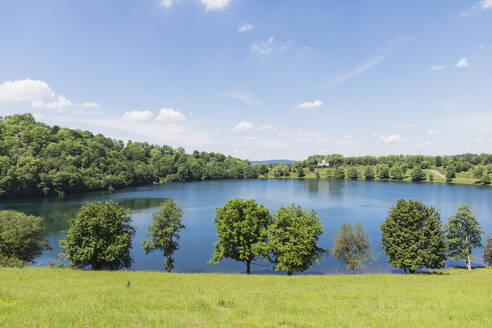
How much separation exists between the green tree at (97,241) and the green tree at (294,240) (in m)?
18.3

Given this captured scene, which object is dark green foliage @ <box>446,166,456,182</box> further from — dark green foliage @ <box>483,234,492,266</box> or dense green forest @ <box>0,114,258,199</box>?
dense green forest @ <box>0,114,258,199</box>

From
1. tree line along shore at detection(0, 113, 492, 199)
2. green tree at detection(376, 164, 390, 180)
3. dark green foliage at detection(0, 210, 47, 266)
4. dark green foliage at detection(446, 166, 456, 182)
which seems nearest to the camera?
dark green foliage at detection(0, 210, 47, 266)

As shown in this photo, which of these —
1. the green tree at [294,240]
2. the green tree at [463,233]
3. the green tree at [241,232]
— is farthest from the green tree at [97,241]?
the green tree at [463,233]

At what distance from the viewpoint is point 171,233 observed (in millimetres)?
33625

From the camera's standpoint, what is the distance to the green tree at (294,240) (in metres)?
30.0

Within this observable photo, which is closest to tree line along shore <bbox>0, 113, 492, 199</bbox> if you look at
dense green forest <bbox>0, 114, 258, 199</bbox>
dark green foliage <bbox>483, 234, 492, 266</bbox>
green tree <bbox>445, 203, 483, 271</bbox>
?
dense green forest <bbox>0, 114, 258, 199</bbox>

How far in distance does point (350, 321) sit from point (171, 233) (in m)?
28.4

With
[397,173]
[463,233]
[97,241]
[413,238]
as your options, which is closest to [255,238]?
[97,241]

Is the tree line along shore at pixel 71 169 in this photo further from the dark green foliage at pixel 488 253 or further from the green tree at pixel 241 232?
the dark green foliage at pixel 488 253

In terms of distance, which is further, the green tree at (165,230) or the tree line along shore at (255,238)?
the green tree at (165,230)

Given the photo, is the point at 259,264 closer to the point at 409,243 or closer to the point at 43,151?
the point at 409,243

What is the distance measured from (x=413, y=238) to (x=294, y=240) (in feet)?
54.4

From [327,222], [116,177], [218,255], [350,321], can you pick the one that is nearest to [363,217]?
[327,222]

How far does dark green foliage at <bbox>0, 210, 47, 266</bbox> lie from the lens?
30.4 m
